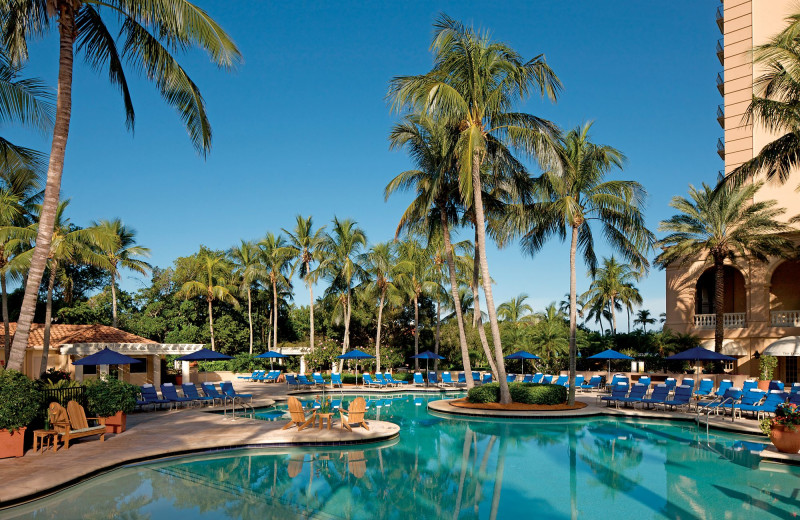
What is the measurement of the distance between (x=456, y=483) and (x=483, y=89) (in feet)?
42.7

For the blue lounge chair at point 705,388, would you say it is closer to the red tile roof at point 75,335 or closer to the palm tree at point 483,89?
the palm tree at point 483,89

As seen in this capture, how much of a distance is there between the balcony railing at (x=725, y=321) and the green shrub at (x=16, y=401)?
2979cm

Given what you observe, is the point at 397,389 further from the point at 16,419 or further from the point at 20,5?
the point at 20,5

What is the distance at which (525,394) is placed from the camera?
20000 millimetres

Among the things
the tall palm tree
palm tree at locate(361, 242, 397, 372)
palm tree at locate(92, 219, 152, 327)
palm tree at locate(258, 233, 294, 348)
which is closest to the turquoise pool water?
the tall palm tree

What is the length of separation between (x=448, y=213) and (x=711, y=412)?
11.6m

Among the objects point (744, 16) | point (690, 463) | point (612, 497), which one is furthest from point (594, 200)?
point (744, 16)

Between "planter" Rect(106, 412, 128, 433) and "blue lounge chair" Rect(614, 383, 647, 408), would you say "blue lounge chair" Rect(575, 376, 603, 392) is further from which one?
"planter" Rect(106, 412, 128, 433)

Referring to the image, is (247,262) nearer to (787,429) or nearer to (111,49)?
(111,49)

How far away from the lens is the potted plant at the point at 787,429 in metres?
11.9

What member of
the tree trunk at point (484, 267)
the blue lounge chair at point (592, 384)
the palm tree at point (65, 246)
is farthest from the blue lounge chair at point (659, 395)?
the palm tree at point (65, 246)

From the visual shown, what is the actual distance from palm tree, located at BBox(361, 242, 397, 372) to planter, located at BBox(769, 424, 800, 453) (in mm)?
21834

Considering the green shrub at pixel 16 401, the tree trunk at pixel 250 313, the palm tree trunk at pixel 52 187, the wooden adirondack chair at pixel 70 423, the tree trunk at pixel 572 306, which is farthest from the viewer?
the tree trunk at pixel 250 313

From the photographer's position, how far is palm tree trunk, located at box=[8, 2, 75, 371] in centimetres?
1109
